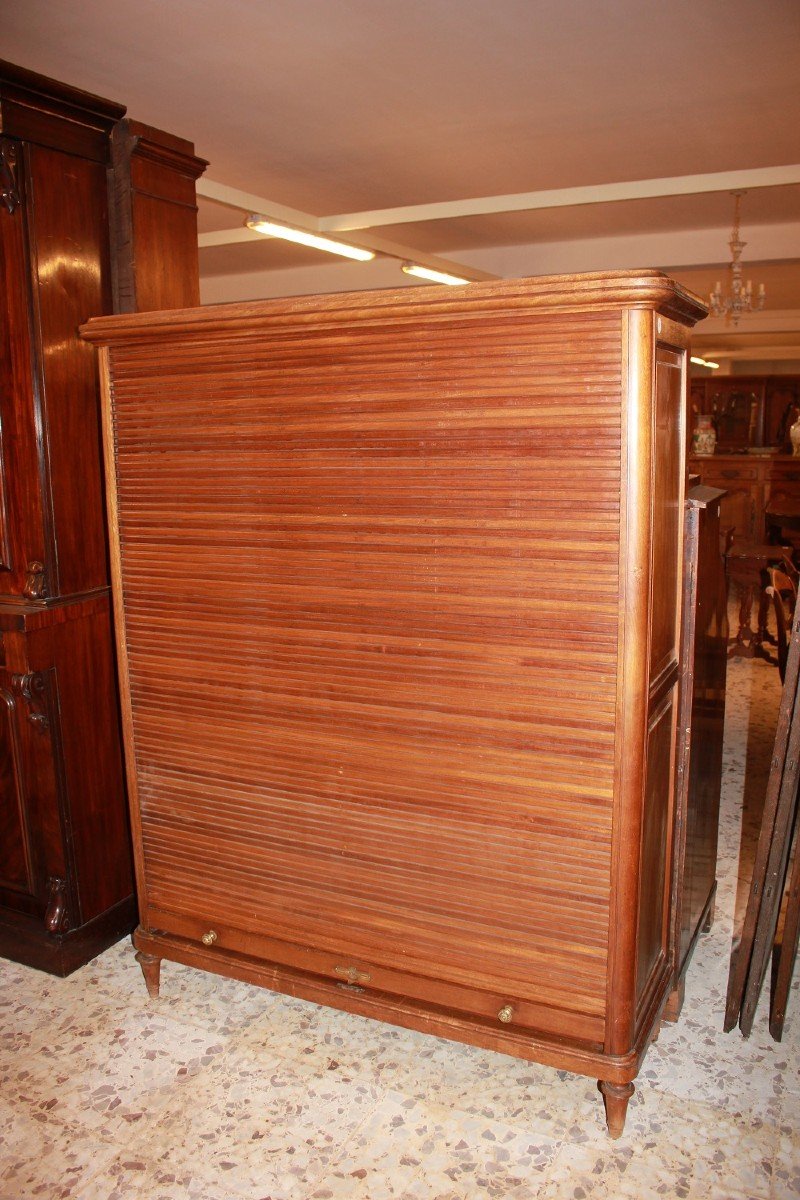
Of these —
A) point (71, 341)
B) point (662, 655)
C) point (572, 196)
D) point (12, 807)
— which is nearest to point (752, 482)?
point (572, 196)

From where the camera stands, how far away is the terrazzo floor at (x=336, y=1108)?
1836mm

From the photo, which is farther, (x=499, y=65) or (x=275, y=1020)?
(x=499, y=65)

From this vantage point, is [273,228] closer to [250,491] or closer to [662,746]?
[250,491]

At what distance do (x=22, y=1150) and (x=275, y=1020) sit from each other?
667 millimetres

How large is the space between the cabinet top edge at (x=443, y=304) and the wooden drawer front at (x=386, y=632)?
0.11ft

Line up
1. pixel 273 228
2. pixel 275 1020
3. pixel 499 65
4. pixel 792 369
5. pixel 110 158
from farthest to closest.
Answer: pixel 792 369 → pixel 273 228 → pixel 499 65 → pixel 110 158 → pixel 275 1020

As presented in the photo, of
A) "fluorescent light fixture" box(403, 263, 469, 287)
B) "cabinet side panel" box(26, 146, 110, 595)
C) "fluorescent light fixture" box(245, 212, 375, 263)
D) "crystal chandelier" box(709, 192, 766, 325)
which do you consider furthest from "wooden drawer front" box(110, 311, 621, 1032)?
"fluorescent light fixture" box(403, 263, 469, 287)

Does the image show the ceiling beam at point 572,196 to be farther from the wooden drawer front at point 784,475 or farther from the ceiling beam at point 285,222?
the wooden drawer front at point 784,475

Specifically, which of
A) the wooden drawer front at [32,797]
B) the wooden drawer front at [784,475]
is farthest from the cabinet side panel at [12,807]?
the wooden drawer front at [784,475]

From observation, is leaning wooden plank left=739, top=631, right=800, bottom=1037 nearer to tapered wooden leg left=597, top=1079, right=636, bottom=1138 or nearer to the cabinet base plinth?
tapered wooden leg left=597, top=1079, right=636, bottom=1138

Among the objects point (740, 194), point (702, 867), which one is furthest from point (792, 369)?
point (702, 867)

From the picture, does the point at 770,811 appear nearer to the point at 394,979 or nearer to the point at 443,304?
the point at 394,979

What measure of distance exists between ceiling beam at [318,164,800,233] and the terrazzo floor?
457cm

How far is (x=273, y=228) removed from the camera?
18.2 ft
